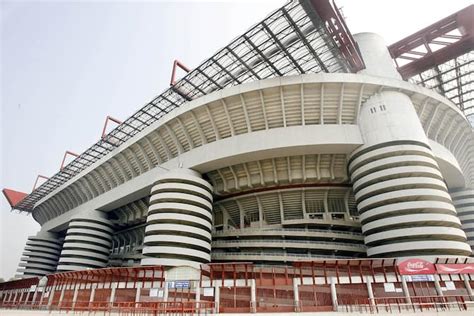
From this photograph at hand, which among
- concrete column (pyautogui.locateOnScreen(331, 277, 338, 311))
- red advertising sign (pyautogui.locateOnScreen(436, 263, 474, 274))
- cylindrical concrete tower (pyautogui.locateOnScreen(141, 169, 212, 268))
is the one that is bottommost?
concrete column (pyautogui.locateOnScreen(331, 277, 338, 311))

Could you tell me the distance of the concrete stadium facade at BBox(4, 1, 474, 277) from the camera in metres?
26.9

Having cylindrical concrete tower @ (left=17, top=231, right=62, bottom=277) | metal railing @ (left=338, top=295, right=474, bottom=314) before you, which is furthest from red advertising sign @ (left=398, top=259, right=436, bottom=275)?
cylindrical concrete tower @ (left=17, top=231, right=62, bottom=277)

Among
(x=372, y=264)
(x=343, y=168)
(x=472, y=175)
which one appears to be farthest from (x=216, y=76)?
(x=472, y=175)

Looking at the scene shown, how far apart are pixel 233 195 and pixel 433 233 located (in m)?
23.3

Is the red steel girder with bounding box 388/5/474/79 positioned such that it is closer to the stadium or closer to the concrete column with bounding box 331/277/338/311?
the stadium

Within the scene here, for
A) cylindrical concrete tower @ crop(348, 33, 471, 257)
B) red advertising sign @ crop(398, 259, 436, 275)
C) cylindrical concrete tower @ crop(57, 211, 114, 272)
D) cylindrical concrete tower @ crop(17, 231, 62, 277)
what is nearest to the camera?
→ red advertising sign @ crop(398, 259, 436, 275)

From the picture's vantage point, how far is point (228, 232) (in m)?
38.1

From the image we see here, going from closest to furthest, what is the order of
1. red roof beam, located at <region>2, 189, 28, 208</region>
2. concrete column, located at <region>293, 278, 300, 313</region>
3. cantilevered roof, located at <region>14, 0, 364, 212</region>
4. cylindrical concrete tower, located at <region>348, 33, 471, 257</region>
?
concrete column, located at <region>293, 278, 300, 313</region> < cylindrical concrete tower, located at <region>348, 33, 471, 257</region> < cantilevered roof, located at <region>14, 0, 364, 212</region> < red roof beam, located at <region>2, 189, 28, 208</region>

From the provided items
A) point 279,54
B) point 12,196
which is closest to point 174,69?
point 279,54

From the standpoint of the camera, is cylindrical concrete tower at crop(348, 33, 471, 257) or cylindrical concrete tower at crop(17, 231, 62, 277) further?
cylindrical concrete tower at crop(17, 231, 62, 277)

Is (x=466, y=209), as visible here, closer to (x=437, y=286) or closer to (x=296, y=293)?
(x=437, y=286)

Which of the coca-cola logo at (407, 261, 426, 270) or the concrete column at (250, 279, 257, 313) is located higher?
the coca-cola logo at (407, 261, 426, 270)

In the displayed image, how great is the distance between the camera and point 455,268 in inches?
815

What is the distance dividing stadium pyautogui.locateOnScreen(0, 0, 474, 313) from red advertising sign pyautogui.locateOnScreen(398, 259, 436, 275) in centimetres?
7
